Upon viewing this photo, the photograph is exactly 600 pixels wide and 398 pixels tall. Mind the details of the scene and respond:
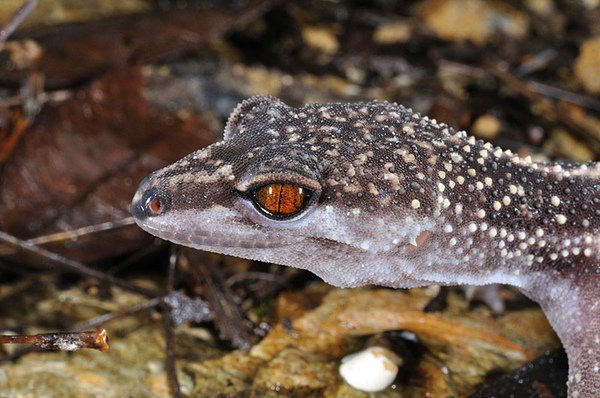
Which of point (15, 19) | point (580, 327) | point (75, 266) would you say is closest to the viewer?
Answer: point (580, 327)

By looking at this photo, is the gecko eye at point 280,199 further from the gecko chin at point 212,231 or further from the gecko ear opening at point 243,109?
the gecko ear opening at point 243,109

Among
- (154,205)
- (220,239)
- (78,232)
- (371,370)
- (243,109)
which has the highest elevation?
(78,232)

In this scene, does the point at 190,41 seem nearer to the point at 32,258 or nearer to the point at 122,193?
the point at 122,193

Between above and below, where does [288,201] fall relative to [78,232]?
below

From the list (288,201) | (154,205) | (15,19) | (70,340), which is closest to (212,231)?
(154,205)

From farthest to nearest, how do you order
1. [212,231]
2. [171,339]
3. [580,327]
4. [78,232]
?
[78,232] < [171,339] < [580,327] < [212,231]

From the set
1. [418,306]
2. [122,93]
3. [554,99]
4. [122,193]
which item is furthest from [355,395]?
[554,99]

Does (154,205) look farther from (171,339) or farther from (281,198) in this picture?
(171,339)

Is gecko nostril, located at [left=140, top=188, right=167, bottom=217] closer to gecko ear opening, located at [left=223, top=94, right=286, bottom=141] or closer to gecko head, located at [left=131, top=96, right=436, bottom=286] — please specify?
gecko head, located at [left=131, top=96, right=436, bottom=286]

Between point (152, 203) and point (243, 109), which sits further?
point (243, 109)
